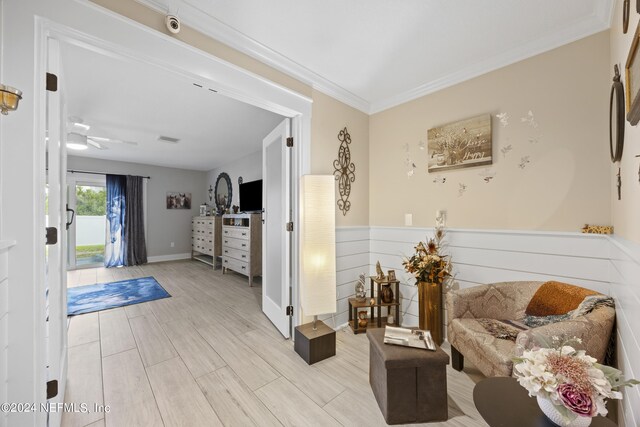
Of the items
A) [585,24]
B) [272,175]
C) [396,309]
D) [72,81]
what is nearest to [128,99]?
[72,81]

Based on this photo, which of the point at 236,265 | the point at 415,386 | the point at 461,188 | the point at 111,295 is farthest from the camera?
the point at 236,265

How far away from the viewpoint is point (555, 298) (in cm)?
173

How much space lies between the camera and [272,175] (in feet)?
9.34

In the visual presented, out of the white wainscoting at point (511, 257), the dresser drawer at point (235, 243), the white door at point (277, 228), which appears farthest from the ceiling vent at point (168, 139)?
the white wainscoting at point (511, 257)

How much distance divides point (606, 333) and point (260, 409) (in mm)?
2009

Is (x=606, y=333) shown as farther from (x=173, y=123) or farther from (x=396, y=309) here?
(x=173, y=123)

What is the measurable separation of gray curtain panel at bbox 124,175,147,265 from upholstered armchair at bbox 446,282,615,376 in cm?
666

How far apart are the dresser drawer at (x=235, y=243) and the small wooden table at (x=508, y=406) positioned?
3915 mm

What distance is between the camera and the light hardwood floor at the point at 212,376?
151 cm

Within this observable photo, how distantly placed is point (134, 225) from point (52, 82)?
566 centimetres

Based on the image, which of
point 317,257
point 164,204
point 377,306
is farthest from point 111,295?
point 377,306

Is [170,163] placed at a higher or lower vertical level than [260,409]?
higher

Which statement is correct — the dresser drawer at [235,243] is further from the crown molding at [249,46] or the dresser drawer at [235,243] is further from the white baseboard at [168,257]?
the crown molding at [249,46]

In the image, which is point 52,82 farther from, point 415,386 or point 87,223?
point 87,223
